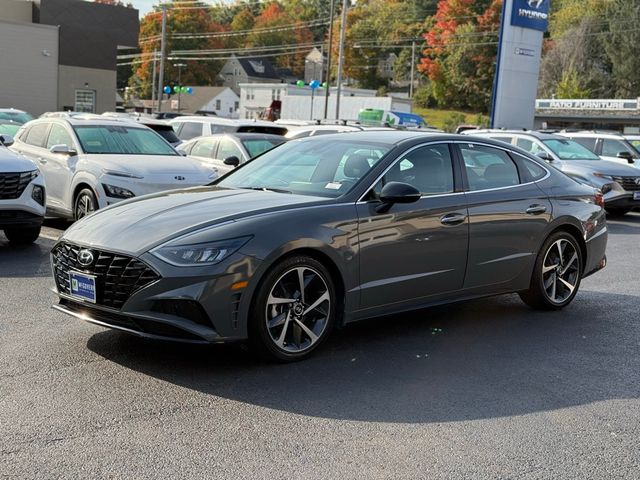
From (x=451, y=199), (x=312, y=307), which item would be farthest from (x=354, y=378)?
(x=451, y=199)

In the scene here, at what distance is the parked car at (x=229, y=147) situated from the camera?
1352cm

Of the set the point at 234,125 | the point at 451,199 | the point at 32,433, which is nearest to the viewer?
the point at 32,433

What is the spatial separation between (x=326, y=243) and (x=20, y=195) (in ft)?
18.4

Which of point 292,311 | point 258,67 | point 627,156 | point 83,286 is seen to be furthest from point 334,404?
point 258,67

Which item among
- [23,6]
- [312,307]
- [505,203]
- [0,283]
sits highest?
[23,6]

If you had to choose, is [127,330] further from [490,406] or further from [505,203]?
[505,203]

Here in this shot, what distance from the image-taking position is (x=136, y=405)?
462cm

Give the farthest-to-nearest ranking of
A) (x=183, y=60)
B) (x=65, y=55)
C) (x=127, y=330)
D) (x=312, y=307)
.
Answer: (x=183, y=60)
(x=65, y=55)
(x=312, y=307)
(x=127, y=330)

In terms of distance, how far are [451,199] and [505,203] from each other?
0.70 meters

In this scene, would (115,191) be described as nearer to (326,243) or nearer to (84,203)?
(84,203)

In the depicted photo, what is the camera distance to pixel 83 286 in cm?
536

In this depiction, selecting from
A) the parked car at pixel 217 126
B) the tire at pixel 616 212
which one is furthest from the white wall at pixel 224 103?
the tire at pixel 616 212

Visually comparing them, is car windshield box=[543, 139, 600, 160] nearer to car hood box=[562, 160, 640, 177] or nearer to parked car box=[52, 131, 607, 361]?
car hood box=[562, 160, 640, 177]

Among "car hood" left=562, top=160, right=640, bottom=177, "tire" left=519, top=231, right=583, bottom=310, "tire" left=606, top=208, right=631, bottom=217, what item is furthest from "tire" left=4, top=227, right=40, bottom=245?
"tire" left=606, top=208, right=631, bottom=217
